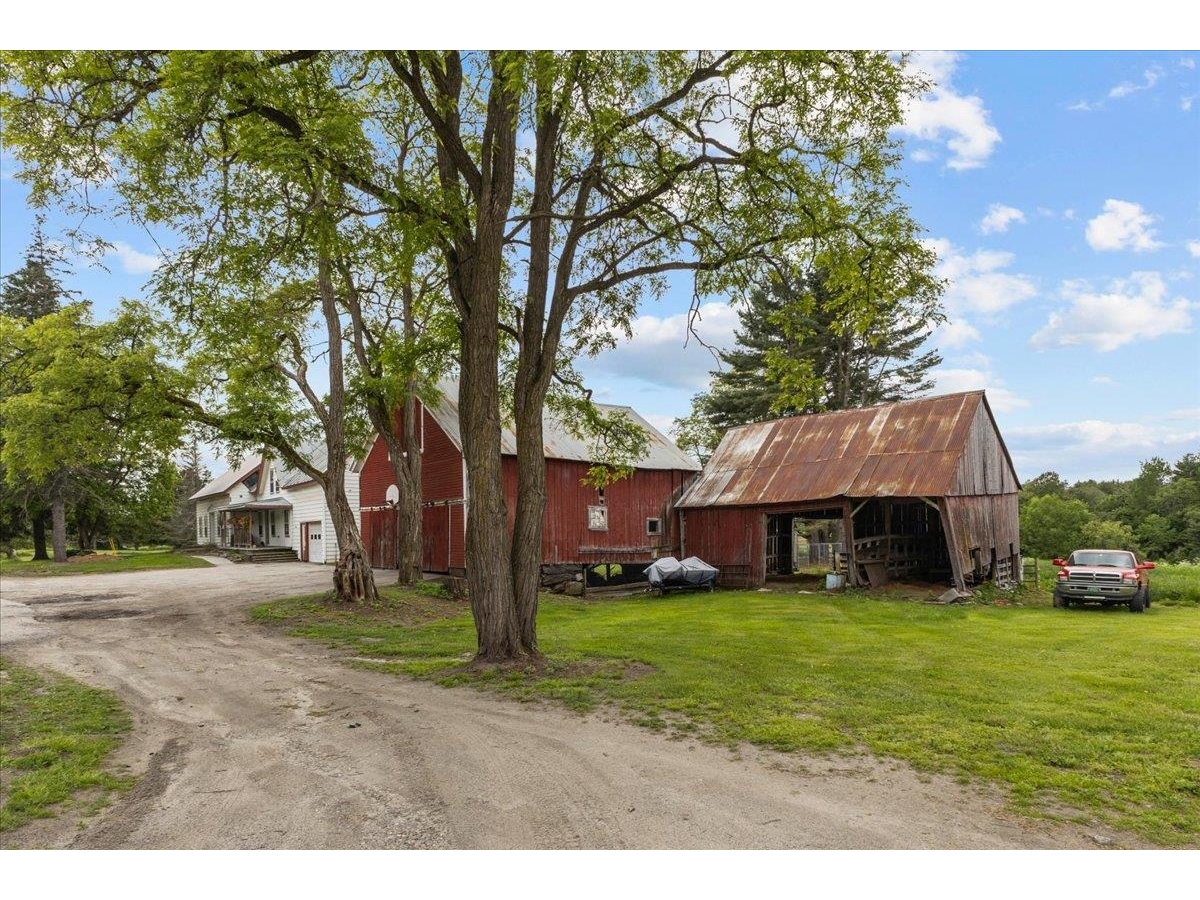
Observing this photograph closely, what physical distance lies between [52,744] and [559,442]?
19.0m

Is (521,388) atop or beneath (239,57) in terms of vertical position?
beneath

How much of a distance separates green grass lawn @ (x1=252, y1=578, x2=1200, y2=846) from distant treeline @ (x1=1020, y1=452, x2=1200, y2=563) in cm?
2722

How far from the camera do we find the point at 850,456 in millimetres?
22875

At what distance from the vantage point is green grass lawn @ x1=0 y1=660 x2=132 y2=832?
533cm

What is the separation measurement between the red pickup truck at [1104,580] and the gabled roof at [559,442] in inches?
446

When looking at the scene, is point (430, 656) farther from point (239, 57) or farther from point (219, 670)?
point (239, 57)

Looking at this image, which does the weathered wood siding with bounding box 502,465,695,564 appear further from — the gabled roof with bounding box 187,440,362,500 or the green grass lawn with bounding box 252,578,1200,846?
the gabled roof with bounding box 187,440,362,500

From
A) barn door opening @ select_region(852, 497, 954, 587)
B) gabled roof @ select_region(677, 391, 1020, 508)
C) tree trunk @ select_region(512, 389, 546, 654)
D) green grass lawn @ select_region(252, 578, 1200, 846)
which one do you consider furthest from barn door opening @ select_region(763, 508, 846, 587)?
tree trunk @ select_region(512, 389, 546, 654)

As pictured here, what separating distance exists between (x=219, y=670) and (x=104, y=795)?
16.6 feet

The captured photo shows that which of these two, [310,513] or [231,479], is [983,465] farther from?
[231,479]

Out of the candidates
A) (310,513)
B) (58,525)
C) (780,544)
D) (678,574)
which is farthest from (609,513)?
(58,525)

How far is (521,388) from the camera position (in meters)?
10.7

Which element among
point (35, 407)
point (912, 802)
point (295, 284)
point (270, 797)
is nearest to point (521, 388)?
point (270, 797)

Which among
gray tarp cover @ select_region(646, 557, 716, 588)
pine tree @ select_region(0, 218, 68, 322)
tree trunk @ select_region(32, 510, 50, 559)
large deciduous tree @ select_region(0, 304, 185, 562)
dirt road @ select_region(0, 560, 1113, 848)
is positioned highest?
pine tree @ select_region(0, 218, 68, 322)
